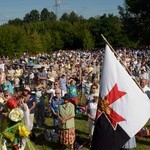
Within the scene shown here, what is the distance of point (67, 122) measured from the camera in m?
11.9

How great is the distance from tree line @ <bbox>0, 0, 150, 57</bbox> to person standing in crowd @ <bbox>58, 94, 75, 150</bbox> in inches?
1734

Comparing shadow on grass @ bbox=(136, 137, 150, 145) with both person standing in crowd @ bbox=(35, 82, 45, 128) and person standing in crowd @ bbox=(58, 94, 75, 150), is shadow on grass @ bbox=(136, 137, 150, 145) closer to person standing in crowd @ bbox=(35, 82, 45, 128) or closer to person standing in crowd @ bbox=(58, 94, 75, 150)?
person standing in crowd @ bbox=(58, 94, 75, 150)

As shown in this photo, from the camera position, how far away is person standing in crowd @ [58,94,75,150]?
12.0 m

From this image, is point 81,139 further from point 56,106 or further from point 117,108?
point 117,108

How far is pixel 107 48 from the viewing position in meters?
7.29

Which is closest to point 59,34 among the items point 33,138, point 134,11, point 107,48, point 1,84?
point 134,11

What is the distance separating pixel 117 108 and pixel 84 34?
74946mm

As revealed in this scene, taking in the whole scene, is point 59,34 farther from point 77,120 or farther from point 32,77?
point 77,120

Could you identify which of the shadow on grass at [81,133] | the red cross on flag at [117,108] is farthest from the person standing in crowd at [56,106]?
the red cross on flag at [117,108]

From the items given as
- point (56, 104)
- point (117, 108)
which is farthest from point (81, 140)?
point (117, 108)

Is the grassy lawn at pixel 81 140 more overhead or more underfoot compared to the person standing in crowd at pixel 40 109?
more underfoot

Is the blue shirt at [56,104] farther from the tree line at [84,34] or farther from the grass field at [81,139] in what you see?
the tree line at [84,34]

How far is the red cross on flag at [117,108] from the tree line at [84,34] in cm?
4881

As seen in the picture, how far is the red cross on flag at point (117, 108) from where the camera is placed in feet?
23.3
